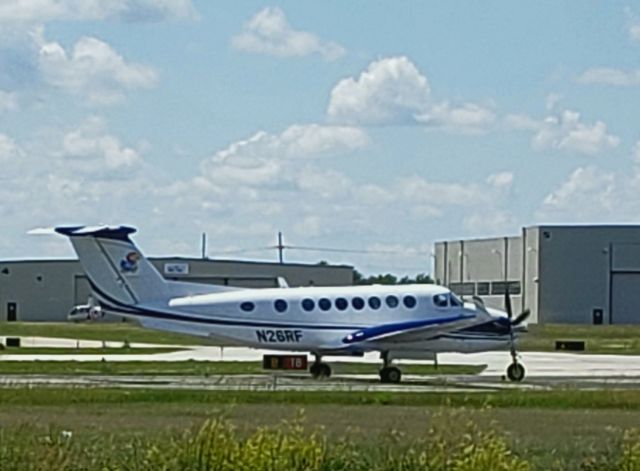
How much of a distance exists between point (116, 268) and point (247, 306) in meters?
4.55

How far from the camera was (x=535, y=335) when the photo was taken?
368 ft

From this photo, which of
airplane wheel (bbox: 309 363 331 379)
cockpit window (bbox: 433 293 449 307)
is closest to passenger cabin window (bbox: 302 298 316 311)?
airplane wheel (bbox: 309 363 331 379)

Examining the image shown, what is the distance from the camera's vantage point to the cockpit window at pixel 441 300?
175ft

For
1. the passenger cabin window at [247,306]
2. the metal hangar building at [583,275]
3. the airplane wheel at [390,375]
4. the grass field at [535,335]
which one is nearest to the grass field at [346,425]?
the airplane wheel at [390,375]

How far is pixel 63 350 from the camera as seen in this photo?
8000 cm

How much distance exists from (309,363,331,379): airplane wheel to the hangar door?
88.8 m

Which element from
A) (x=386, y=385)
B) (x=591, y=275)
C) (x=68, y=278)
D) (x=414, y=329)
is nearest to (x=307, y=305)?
(x=414, y=329)

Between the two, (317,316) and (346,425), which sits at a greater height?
(317,316)

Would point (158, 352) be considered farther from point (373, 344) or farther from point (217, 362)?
point (373, 344)

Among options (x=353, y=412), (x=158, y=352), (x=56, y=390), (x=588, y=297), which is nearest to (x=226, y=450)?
(x=353, y=412)

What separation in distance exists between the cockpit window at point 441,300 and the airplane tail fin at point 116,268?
857 cm

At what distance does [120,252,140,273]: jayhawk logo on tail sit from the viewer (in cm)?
5409

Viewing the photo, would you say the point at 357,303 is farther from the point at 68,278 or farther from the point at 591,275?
the point at 68,278

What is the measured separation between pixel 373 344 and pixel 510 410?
16356mm
